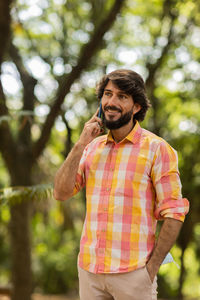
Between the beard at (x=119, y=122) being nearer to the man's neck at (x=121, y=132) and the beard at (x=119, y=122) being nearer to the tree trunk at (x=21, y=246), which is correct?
the man's neck at (x=121, y=132)

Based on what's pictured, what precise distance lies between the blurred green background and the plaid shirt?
3123mm

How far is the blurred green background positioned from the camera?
5641 mm

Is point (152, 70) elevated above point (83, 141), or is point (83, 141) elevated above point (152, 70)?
point (83, 141)

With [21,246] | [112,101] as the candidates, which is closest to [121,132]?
[112,101]

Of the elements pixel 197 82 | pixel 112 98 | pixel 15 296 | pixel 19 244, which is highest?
pixel 112 98

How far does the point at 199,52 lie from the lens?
29.8 feet

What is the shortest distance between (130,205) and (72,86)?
16.9 ft

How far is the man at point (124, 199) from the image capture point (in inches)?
77.5

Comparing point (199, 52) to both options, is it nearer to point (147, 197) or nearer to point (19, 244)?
point (19, 244)

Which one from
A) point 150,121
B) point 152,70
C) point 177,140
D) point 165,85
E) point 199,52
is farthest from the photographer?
point 165,85

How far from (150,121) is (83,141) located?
787 centimetres

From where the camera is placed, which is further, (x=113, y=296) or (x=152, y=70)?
(x=152, y=70)

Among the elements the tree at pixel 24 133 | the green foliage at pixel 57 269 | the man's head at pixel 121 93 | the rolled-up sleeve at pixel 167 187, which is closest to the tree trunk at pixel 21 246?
the tree at pixel 24 133

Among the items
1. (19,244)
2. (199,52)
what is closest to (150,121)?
(199,52)
